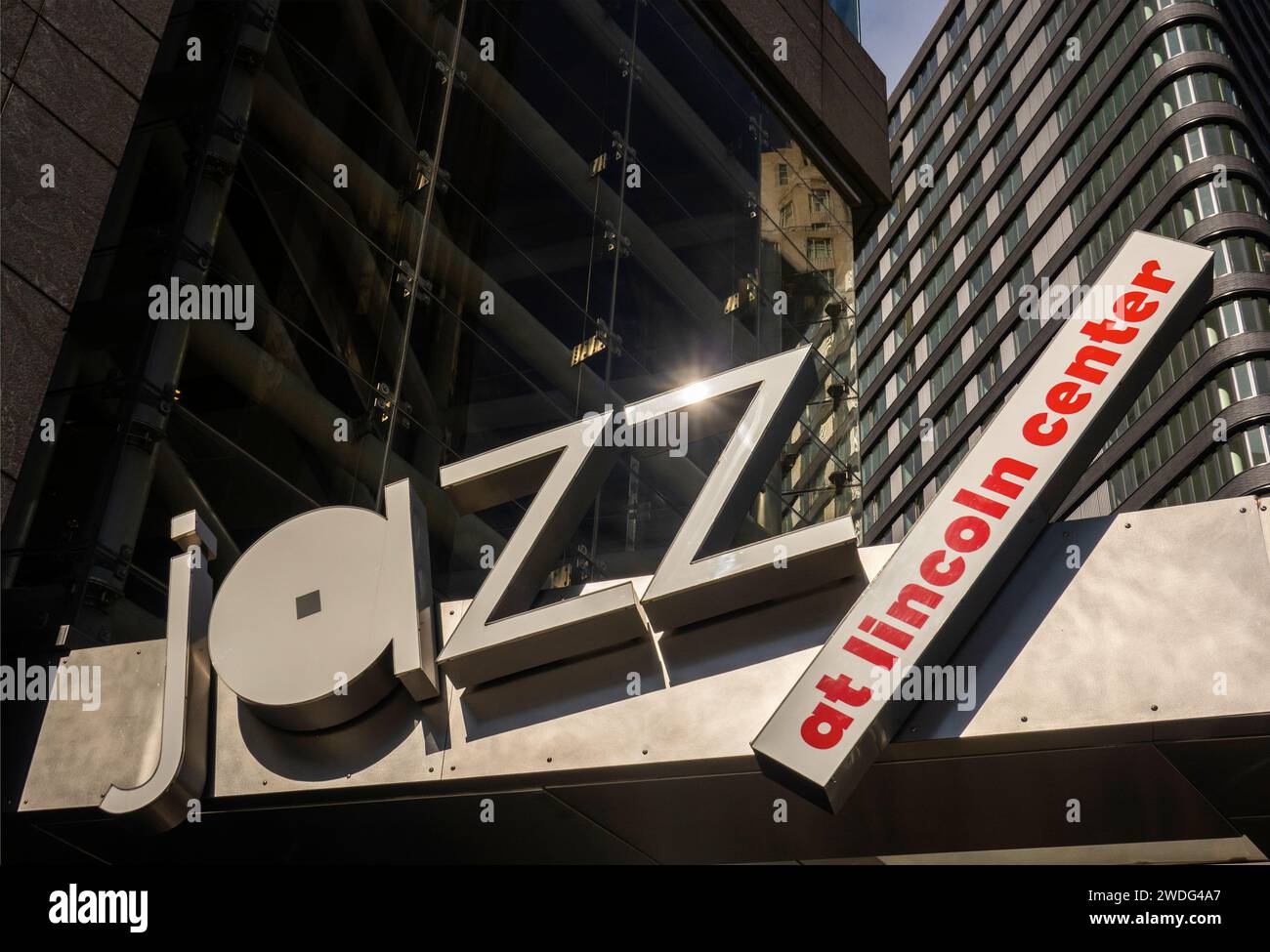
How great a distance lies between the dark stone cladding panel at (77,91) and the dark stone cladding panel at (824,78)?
8597 mm

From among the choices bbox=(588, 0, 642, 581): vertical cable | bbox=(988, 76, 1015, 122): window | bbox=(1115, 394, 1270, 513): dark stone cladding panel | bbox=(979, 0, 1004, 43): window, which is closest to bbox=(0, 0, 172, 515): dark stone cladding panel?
bbox=(588, 0, 642, 581): vertical cable

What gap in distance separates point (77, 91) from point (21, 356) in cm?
190

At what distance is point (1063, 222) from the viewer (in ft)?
212

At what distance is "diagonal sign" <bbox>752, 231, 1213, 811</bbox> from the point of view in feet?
19.2

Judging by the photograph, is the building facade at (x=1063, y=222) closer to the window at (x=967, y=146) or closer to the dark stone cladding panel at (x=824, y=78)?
the window at (x=967, y=146)

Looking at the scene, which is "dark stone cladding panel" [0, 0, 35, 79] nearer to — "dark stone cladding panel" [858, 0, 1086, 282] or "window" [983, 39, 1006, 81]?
"dark stone cladding panel" [858, 0, 1086, 282]

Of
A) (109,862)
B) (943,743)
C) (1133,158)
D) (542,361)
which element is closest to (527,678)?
(943,743)

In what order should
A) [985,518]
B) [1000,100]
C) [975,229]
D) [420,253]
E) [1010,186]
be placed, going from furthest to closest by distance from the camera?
[1000,100] < [975,229] < [1010,186] < [420,253] < [985,518]

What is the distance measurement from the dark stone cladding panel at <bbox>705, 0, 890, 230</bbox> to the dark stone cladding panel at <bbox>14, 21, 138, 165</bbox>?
8.60m

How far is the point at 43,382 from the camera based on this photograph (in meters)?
8.06

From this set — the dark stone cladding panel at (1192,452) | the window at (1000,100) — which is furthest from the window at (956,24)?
the dark stone cladding panel at (1192,452)

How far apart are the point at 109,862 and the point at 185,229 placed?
4.49 meters

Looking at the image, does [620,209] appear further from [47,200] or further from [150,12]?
[47,200]

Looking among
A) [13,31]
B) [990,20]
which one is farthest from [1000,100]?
[13,31]
